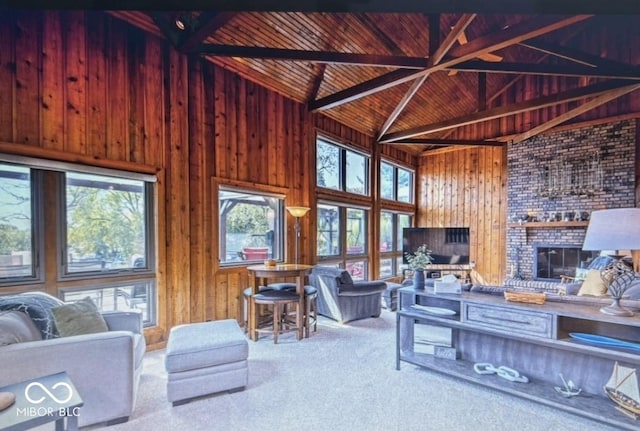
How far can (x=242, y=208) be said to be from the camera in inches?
183

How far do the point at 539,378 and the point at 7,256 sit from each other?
458 cm

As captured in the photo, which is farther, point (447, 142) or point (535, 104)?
point (447, 142)

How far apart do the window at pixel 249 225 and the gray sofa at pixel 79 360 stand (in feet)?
7.12

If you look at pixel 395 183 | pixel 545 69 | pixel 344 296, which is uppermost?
pixel 545 69

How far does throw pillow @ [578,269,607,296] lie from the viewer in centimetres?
342

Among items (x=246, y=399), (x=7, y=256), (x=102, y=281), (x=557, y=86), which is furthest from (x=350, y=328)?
(x=557, y=86)

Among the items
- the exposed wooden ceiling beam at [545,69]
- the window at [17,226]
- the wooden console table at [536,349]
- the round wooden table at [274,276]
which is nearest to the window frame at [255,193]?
the round wooden table at [274,276]

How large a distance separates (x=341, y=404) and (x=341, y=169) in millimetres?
4599

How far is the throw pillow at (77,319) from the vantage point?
7.35 ft

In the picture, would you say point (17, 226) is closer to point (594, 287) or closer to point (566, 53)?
point (594, 287)

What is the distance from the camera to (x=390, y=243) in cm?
794

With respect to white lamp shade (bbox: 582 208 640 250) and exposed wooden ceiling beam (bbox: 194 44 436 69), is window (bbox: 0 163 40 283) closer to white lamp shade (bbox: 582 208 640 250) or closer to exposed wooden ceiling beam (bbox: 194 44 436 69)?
exposed wooden ceiling beam (bbox: 194 44 436 69)

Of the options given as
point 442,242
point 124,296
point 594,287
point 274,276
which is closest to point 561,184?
point 442,242

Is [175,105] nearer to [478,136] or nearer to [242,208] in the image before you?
[242,208]
